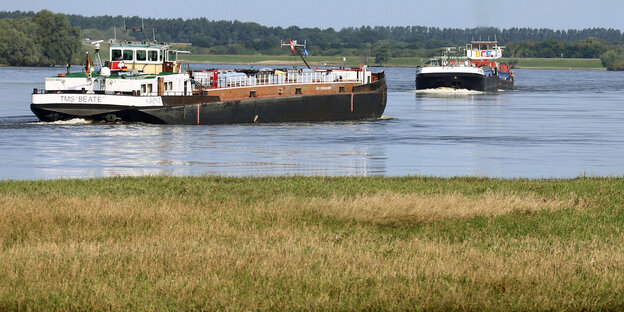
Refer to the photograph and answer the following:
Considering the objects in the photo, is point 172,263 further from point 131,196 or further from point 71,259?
point 131,196

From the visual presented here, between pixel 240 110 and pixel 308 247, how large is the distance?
43604 millimetres

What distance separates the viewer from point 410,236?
1766 cm

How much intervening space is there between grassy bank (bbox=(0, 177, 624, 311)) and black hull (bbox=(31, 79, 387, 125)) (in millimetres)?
28678

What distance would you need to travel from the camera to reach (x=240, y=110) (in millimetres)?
58625

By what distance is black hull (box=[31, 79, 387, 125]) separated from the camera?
174 ft

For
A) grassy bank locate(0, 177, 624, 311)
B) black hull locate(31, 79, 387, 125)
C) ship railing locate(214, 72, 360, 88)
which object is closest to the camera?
grassy bank locate(0, 177, 624, 311)

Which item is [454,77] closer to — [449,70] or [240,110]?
[449,70]

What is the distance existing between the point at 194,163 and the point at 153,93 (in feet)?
64.4

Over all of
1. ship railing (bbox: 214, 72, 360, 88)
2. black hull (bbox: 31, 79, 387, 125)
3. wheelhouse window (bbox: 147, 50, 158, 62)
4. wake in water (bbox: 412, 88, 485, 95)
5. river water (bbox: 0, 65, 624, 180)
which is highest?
wheelhouse window (bbox: 147, 50, 158, 62)

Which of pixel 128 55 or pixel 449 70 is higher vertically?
pixel 128 55

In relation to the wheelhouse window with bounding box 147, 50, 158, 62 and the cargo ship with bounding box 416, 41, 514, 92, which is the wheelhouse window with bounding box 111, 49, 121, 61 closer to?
the wheelhouse window with bounding box 147, 50, 158, 62

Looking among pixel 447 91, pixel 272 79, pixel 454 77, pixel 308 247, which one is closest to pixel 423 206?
pixel 308 247

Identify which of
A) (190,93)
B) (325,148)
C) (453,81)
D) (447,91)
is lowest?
(325,148)

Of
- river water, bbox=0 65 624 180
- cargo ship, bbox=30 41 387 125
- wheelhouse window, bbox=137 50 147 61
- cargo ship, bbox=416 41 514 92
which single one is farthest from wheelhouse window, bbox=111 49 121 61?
cargo ship, bbox=416 41 514 92
